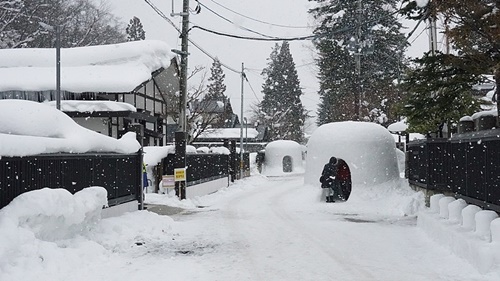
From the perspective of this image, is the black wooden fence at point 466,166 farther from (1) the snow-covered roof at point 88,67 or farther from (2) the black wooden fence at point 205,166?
(1) the snow-covered roof at point 88,67

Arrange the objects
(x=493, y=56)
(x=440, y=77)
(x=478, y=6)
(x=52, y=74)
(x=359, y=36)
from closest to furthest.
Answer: (x=478, y=6) < (x=493, y=56) < (x=440, y=77) < (x=52, y=74) < (x=359, y=36)

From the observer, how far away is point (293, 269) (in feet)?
23.3

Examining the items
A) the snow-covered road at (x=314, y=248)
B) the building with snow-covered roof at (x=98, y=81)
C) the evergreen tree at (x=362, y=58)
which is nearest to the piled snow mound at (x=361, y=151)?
the snow-covered road at (x=314, y=248)

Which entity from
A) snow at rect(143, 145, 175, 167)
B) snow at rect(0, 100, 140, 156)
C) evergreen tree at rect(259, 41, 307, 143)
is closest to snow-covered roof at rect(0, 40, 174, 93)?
snow at rect(143, 145, 175, 167)

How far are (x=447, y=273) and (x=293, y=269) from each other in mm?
2183

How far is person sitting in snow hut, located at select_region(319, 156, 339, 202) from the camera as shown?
57.1ft

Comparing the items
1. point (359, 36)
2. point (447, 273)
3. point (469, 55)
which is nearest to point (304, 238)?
point (447, 273)

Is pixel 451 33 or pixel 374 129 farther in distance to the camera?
pixel 374 129

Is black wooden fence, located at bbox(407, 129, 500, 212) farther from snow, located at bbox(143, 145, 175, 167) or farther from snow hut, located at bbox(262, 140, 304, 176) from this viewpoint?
snow hut, located at bbox(262, 140, 304, 176)

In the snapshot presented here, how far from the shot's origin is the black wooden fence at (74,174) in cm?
749

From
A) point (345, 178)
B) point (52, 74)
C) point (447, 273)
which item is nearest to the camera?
point (447, 273)

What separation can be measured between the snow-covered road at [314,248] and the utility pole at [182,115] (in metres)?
3.03

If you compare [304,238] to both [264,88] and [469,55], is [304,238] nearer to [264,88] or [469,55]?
[469,55]

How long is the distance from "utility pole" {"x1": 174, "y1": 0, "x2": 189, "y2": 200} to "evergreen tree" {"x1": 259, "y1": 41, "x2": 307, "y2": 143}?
A: 45.1 meters
